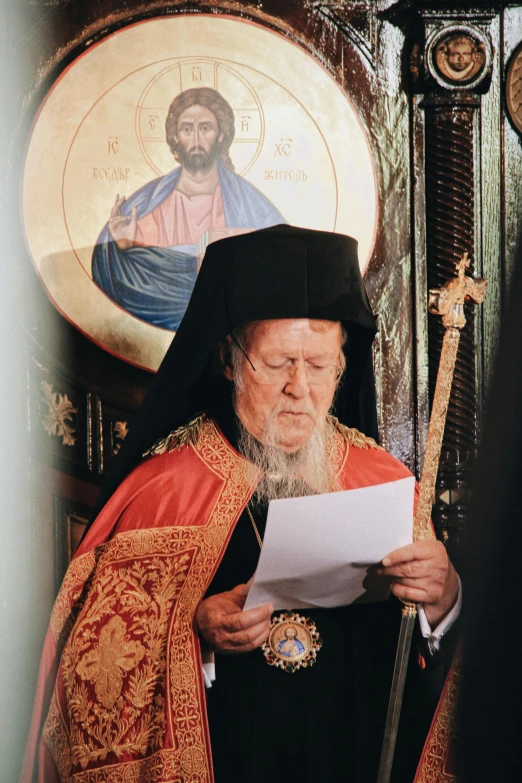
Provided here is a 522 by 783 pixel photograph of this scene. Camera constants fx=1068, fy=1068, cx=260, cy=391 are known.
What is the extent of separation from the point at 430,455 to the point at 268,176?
1420mm

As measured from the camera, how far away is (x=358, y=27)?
12.3ft

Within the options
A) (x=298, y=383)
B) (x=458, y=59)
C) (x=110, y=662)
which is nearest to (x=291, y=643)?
(x=110, y=662)

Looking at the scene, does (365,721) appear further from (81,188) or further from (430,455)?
(81,188)

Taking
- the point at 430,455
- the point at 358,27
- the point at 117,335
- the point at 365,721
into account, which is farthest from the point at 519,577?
the point at 358,27

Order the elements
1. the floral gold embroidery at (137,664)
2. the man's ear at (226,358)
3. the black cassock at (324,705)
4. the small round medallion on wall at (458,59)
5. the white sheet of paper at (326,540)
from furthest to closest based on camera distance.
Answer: the small round medallion on wall at (458,59) → the man's ear at (226,358) → the black cassock at (324,705) → the floral gold embroidery at (137,664) → the white sheet of paper at (326,540)

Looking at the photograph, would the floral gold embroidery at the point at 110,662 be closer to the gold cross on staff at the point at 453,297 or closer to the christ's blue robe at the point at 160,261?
the gold cross on staff at the point at 453,297

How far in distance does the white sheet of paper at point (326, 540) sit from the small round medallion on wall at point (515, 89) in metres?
1.82

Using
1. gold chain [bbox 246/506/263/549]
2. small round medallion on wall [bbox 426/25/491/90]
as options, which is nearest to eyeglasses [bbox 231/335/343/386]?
gold chain [bbox 246/506/263/549]

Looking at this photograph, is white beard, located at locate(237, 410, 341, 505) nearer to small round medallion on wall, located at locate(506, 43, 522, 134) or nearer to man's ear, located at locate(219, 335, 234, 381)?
man's ear, located at locate(219, 335, 234, 381)

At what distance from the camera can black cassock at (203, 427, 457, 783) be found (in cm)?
266

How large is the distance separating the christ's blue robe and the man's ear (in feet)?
2.11

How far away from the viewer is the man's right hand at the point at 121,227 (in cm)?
360

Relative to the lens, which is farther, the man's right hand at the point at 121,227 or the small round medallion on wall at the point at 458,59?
the small round medallion on wall at the point at 458,59

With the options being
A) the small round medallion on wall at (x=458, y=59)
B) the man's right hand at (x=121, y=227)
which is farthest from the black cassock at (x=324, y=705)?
the small round medallion on wall at (x=458, y=59)
